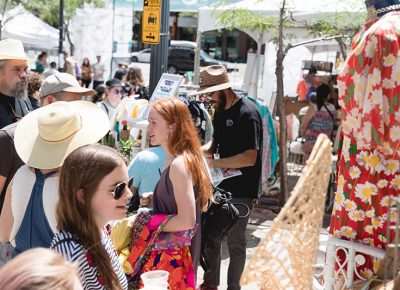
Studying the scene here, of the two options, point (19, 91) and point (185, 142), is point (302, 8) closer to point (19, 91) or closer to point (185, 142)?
point (19, 91)

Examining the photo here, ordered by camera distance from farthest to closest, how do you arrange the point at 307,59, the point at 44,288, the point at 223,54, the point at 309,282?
the point at 223,54
the point at 307,59
the point at 309,282
the point at 44,288

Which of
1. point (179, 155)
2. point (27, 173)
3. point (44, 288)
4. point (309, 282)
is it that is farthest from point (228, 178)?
point (44, 288)

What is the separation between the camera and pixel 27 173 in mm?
2951

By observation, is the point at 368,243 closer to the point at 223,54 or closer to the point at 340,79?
the point at 340,79

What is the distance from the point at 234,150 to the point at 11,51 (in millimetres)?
1982

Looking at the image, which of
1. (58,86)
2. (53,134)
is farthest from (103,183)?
(58,86)

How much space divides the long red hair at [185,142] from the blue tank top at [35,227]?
97 centimetres

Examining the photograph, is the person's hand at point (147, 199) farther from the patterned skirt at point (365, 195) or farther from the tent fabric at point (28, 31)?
the tent fabric at point (28, 31)

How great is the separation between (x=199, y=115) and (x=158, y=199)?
1.52m

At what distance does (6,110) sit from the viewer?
176 inches

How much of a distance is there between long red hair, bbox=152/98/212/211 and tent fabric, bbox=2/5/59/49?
1791 cm

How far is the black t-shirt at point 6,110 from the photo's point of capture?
4398 mm

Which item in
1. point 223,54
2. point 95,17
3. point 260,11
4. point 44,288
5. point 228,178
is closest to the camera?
point 44,288

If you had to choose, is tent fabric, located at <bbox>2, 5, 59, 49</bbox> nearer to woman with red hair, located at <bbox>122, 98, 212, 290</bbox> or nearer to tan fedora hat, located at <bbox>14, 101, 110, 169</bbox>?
woman with red hair, located at <bbox>122, 98, 212, 290</bbox>
